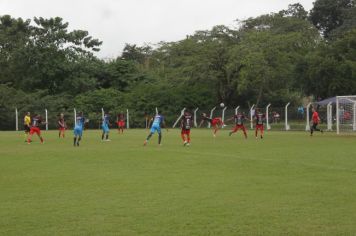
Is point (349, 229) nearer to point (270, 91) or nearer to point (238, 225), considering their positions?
point (238, 225)

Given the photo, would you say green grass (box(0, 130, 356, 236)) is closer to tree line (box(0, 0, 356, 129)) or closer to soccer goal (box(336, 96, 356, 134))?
soccer goal (box(336, 96, 356, 134))

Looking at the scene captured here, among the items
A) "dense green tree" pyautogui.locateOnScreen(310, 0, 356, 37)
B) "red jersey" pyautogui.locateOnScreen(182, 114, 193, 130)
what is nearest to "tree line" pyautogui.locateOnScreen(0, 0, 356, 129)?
"dense green tree" pyautogui.locateOnScreen(310, 0, 356, 37)

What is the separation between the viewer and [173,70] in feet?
204

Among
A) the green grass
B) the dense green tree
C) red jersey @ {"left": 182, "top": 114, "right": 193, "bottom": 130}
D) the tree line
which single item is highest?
the dense green tree

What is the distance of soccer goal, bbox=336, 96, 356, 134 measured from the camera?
38.0 m

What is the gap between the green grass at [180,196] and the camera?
8211mm

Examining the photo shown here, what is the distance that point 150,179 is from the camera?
1357cm

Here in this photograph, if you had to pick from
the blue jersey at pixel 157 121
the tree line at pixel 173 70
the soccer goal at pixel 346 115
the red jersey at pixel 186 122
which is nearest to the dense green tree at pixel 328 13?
the tree line at pixel 173 70

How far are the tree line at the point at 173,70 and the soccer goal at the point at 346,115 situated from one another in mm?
8948

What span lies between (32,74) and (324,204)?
187 ft

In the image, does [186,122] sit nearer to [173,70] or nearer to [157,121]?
[157,121]

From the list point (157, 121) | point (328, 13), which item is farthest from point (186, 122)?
point (328, 13)

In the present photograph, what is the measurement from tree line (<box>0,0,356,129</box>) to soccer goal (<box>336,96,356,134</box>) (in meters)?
8.95

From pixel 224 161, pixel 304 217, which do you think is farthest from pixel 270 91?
pixel 304 217
